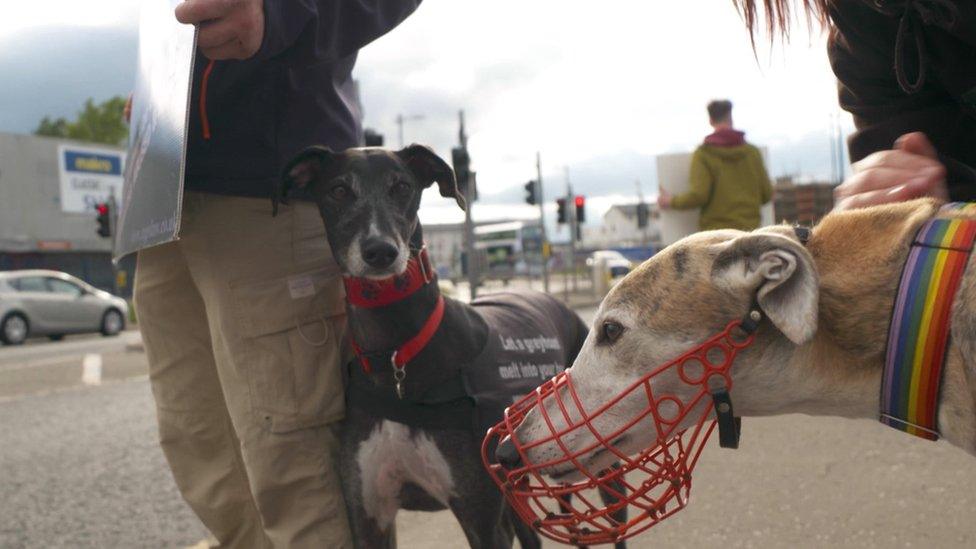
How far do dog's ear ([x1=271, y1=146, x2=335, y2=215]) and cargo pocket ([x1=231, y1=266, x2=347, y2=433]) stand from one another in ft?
0.87

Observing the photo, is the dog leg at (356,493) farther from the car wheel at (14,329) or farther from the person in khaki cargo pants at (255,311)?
the car wheel at (14,329)

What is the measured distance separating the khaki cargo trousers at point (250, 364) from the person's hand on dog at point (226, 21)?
0.76 m

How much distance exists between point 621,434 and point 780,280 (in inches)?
18.2

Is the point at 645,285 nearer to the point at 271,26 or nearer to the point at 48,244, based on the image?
the point at 271,26

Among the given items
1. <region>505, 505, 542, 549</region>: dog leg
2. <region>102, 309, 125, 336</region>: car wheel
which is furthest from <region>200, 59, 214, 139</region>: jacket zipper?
<region>102, 309, 125, 336</region>: car wheel

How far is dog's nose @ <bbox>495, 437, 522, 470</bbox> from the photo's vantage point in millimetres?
2020

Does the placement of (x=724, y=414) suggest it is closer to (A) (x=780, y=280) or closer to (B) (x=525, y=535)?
(A) (x=780, y=280)

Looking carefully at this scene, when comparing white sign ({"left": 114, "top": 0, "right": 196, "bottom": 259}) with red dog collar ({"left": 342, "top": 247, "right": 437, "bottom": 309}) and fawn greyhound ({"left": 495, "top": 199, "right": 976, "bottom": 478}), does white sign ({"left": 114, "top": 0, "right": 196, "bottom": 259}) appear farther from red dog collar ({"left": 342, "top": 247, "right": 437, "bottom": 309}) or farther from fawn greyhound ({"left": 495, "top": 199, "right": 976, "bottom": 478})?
fawn greyhound ({"left": 495, "top": 199, "right": 976, "bottom": 478})

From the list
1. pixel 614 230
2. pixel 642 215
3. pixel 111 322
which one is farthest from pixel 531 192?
pixel 614 230

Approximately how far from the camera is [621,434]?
188 centimetres

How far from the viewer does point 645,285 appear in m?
1.91

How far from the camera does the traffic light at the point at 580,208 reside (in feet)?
84.6

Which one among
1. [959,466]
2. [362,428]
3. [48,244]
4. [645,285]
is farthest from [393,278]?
Answer: [48,244]

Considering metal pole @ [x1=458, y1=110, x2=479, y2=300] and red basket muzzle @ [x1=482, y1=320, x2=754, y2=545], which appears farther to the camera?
metal pole @ [x1=458, y1=110, x2=479, y2=300]
